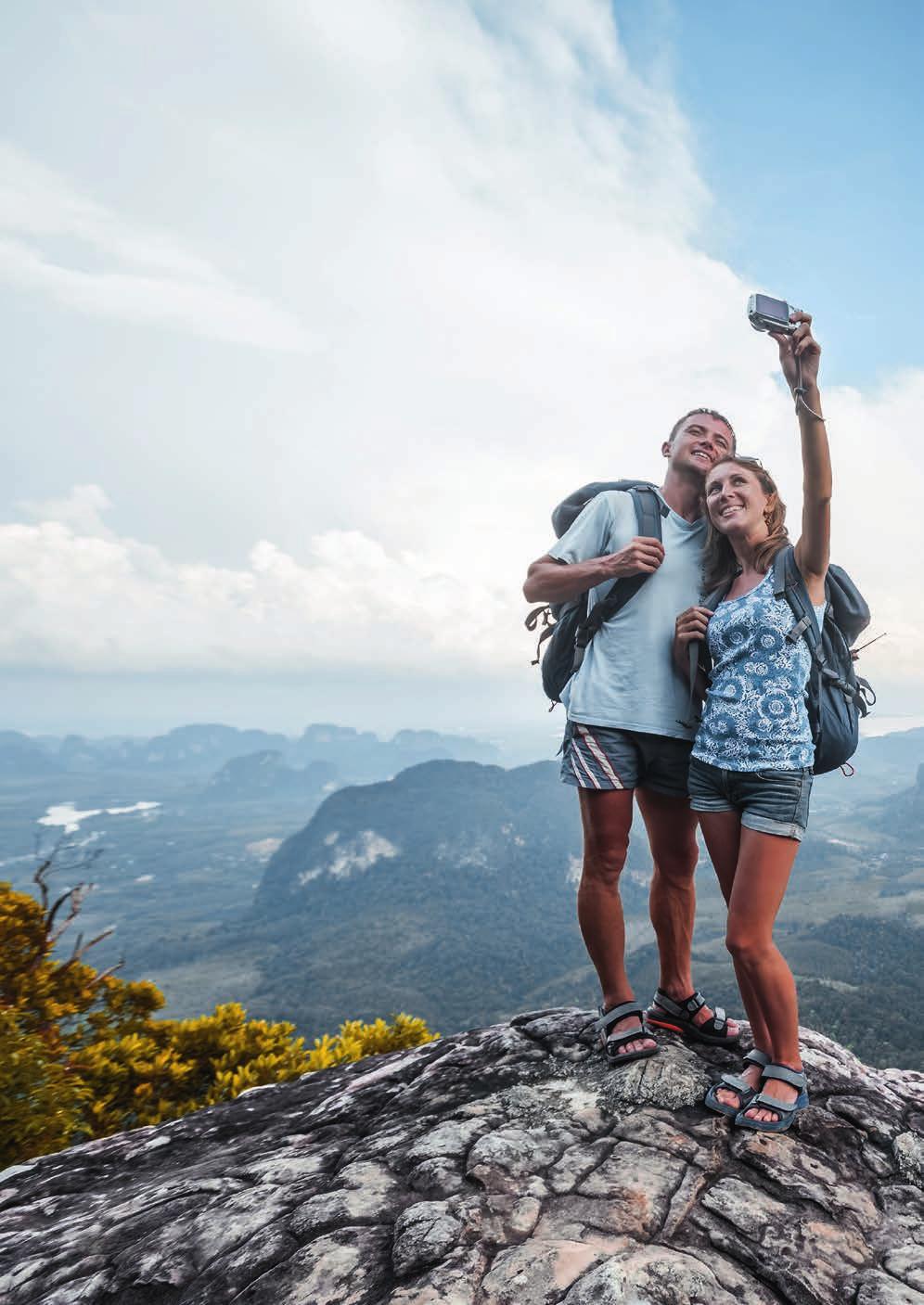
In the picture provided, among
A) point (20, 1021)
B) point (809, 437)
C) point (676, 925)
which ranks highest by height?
point (809, 437)

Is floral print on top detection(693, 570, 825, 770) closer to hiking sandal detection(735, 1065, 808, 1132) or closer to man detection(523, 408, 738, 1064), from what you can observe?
man detection(523, 408, 738, 1064)

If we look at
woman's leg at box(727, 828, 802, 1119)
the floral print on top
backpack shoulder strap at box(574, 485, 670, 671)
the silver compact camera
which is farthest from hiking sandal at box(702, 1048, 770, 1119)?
the silver compact camera

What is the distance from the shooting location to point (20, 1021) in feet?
18.6

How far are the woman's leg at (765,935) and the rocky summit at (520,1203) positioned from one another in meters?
0.34

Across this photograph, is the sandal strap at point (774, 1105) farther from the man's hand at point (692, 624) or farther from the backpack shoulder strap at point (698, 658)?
the man's hand at point (692, 624)

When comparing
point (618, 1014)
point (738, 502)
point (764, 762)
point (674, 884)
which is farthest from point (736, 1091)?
point (738, 502)

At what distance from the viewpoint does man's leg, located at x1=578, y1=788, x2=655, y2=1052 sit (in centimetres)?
363

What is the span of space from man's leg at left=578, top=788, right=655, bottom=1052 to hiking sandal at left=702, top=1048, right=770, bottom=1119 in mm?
411

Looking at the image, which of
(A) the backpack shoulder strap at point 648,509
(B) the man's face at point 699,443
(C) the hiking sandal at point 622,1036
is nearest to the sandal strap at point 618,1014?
(C) the hiking sandal at point 622,1036

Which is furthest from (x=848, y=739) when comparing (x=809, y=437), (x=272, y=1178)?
(x=272, y=1178)

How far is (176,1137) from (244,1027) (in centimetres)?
237

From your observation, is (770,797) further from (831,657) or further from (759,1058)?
(759,1058)

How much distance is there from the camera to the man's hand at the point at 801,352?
10.4 feet

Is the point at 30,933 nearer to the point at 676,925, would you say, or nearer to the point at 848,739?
the point at 676,925
